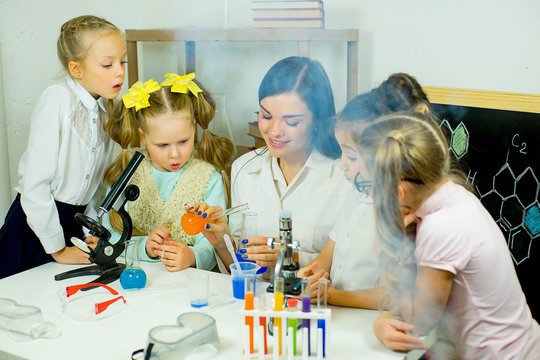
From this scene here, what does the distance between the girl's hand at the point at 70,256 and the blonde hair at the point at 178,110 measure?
27 centimetres

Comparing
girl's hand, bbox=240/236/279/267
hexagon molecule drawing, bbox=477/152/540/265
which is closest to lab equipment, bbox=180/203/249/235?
girl's hand, bbox=240/236/279/267

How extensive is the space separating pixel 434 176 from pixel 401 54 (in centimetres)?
23

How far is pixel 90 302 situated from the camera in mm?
1155

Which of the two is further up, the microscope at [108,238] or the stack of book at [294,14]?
the stack of book at [294,14]

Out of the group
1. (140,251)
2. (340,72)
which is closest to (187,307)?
(140,251)

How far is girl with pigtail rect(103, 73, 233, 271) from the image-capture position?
4.47 feet

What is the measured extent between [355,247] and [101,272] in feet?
1.78

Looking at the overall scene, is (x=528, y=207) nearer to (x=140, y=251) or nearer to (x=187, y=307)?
(x=187, y=307)

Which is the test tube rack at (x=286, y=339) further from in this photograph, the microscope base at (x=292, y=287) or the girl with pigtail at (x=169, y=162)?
the girl with pigtail at (x=169, y=162)

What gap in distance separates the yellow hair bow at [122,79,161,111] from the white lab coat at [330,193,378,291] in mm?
524

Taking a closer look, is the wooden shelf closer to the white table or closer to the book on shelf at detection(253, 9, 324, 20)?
the book on shelf at detection(253, 9, 324, 20)

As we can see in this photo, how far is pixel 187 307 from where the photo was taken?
1.13 metres

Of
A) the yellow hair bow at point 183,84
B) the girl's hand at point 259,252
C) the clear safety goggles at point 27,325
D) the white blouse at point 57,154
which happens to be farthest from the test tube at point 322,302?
the white blouse at point 57,154

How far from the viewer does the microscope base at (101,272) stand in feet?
4.12
